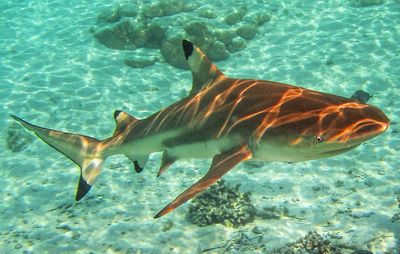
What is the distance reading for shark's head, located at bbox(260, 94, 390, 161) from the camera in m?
2.80

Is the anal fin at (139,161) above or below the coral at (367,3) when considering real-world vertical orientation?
above

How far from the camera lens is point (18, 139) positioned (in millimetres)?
10852

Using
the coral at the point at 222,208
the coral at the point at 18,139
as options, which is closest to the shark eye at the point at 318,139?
the coral at the point at 222,208

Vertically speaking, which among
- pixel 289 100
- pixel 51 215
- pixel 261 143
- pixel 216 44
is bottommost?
pixel 51 215

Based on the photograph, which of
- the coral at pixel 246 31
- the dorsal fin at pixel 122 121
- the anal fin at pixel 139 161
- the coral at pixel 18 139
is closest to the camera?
the anal fin at pixel 139 161

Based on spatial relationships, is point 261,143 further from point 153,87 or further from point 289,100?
point 153,87

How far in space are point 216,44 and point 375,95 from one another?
5779 millimetres

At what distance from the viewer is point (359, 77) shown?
11695 mm

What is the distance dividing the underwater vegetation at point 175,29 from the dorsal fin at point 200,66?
9300mm

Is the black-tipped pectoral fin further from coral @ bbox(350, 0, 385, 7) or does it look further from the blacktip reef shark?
coral @ bbox(350, 0, 385, 7)

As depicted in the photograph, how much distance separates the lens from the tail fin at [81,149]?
17.4 ft

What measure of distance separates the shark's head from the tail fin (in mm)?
3038

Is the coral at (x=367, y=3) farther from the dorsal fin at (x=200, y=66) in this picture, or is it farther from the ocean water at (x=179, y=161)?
the dorsal fin at (x=200, y=66)

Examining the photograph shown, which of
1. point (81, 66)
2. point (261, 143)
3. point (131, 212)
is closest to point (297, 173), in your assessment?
point (131, 212)
